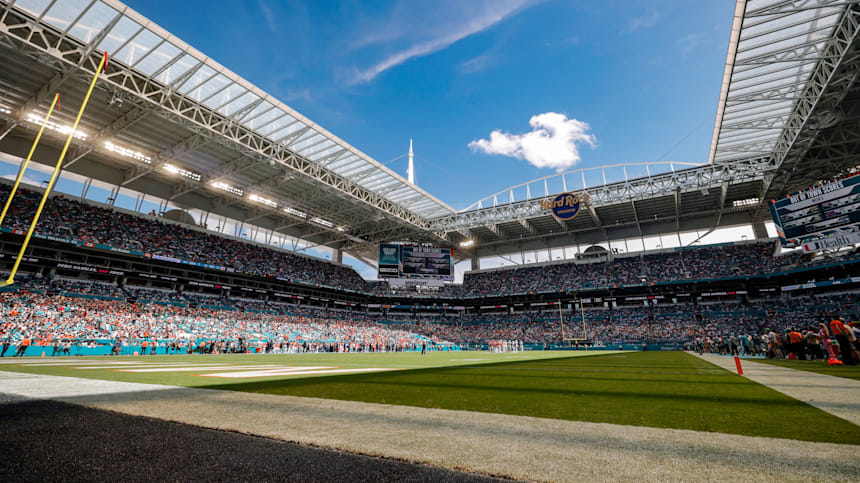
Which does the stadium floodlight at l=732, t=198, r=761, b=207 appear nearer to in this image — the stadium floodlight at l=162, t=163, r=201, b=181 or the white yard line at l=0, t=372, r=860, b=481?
the white yard line at l=0, t=372, r=860, b=481

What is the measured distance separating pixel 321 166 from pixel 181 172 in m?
11.7

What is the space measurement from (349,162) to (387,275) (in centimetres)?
1812

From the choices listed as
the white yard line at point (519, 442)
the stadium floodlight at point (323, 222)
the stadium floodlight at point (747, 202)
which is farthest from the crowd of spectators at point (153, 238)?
the stadium floodlight at point (747, 202)

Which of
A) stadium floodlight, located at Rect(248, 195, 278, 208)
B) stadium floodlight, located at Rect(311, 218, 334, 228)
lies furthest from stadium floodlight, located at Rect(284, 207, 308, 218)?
stadium floodlight, located at Rect(311, 218, 334, 228)

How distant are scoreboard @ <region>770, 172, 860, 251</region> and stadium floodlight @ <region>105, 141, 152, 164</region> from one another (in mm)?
43628

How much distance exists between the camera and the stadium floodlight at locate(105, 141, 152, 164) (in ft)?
79.5

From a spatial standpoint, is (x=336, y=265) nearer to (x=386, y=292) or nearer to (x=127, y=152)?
(x=386, y=292)

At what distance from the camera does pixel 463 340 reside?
46031 millimetres

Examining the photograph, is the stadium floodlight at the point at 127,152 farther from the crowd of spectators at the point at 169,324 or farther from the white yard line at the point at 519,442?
the white yard line at the point at 519,442

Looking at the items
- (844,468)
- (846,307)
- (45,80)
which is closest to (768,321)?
(846,307)

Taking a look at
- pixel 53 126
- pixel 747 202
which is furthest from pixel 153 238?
pixel 747 202

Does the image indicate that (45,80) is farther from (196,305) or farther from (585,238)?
(585,238)

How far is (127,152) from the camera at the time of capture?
25.1 m

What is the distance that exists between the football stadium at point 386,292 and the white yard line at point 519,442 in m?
0.03
